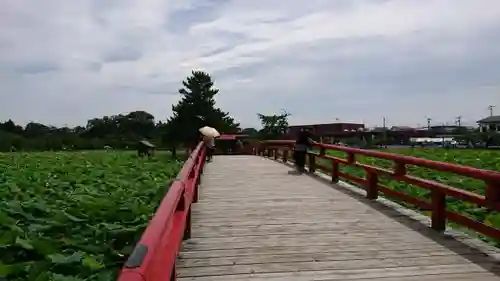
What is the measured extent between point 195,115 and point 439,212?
4026 centimetres

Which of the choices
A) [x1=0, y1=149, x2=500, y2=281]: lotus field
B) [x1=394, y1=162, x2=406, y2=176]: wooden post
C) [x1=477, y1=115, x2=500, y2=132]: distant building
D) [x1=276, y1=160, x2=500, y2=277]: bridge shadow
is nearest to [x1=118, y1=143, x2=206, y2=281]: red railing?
[x1=0, y1=149, x2=500, y2=281]: lotus field

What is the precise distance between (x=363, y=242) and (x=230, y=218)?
5.47 feet

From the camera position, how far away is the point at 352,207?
22.5 feet

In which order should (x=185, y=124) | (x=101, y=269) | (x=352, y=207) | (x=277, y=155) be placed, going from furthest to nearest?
(x=185, y=124), (x=277, y=155), (x=352, y=207), (x=101, y=269)

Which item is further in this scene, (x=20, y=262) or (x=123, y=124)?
(x=123, y=124)

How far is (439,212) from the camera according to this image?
5.36 meters

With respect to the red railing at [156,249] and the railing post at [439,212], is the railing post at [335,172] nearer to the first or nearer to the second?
the railing post at [439,212]

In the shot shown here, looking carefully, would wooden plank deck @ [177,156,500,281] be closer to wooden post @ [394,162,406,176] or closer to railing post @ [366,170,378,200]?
railing post @ [366,170,378,200]

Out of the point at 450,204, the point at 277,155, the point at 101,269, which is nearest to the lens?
the point at 101,269

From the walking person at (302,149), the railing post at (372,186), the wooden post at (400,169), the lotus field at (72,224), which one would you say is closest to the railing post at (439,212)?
the lotus field at (72,224)

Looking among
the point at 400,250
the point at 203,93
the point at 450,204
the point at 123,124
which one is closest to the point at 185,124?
the point at 203,93

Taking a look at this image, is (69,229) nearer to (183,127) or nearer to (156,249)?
(156,249)

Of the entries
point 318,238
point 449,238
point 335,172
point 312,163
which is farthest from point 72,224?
point 312,163

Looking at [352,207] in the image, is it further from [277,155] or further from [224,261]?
[277,155]
